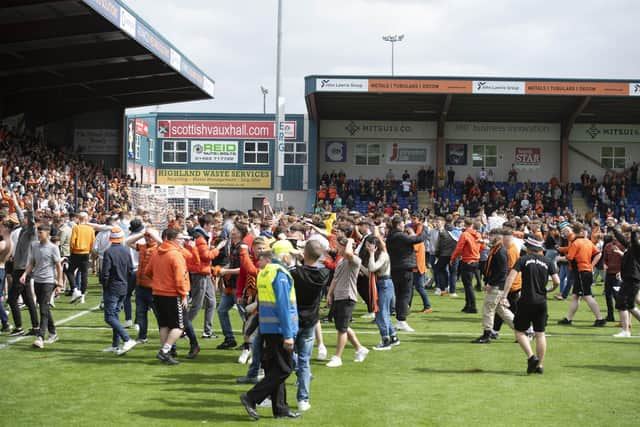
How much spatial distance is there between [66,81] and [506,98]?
20960mm

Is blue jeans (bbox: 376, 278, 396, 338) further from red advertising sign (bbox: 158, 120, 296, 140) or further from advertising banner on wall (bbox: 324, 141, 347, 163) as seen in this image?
red advertising sign (bbox: 158, 120, 296, 140)

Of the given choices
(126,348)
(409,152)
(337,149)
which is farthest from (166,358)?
(409,152)

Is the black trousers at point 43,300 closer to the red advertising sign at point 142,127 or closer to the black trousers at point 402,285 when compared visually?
the black trousers at point 402,285

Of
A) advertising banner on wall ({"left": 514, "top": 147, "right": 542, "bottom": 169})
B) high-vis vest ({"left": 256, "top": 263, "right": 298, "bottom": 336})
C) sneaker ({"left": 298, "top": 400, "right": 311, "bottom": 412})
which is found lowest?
sneaker ({"left": 298, "top": 400, "right": 311, "bottom": 412})

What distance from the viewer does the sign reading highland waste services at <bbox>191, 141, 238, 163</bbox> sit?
137 ft

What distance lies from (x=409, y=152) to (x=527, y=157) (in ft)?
21.6

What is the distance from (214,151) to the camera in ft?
138

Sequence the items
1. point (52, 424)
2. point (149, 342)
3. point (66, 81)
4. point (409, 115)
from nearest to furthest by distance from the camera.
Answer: point (52, 424) < point (149, 342) < point (66, 81) < point (409, 115)

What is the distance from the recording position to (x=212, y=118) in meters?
42.0

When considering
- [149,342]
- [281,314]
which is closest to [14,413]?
[281,314]

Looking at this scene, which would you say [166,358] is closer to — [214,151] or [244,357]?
[244,357]

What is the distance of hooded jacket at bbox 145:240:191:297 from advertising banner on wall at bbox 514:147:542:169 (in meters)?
34.5

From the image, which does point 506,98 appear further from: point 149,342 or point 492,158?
Result: point 149,342


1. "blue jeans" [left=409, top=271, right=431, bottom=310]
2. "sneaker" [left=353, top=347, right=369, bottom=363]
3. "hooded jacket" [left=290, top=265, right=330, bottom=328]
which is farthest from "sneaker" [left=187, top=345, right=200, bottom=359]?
"blue jeans" [left=409, top=271, right=431, bottom=310]
